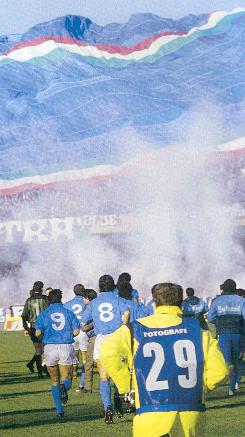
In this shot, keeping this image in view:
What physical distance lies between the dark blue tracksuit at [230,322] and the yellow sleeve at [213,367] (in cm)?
1059

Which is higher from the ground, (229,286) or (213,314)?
(229,286)

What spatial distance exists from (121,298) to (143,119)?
159ft

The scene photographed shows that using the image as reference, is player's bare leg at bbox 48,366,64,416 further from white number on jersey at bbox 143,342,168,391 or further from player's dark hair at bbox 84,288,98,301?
white number on jersey at bbox 143,342,168,391

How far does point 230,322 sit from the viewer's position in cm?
1948

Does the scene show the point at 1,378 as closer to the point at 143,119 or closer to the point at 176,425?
the point at 176,425

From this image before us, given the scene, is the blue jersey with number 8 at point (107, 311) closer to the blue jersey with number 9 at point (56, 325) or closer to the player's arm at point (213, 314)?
the blue jersey with number 9 at point (56, 325)

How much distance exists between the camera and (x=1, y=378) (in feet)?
80.4

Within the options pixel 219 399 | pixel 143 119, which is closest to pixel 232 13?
pixel 143 119

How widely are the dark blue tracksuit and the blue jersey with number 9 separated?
3305 mm

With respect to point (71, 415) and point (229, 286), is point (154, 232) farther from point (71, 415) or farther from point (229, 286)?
point (71, 415)

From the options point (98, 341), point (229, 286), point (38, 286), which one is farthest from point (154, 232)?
point (98, 341)

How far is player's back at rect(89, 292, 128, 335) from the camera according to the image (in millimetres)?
16016

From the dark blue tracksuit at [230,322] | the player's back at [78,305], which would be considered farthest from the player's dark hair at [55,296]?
the player's back at [78,305]

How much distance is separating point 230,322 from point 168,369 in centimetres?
1101
